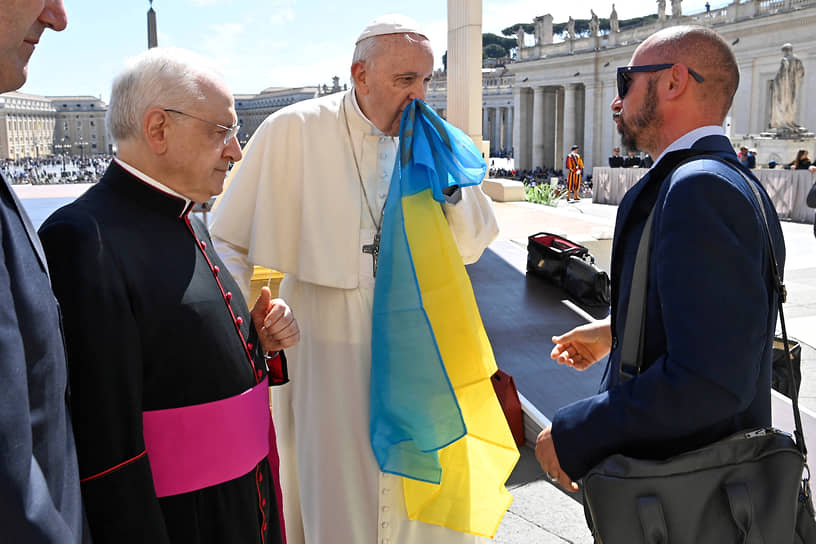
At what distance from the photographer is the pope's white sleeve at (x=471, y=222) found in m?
2.59

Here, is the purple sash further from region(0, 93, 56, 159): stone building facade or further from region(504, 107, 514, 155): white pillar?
region(0, 93, 56, 159): stone building facade

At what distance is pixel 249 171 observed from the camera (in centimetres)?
250

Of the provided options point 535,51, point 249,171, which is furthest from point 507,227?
point 535,51

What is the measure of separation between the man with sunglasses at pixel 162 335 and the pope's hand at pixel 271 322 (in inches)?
3.5

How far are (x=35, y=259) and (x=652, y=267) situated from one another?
1208 millimetres

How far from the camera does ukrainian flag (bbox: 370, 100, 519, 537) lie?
7.29 ft

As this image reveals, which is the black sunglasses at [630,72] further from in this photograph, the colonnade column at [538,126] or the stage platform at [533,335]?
the colonnade column at [538,126]

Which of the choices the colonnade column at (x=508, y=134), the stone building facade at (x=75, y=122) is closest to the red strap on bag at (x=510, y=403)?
the colonnade column at (x=508, y=134)

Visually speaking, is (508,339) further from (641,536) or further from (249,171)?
(641,536)

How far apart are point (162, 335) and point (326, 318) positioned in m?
1.00

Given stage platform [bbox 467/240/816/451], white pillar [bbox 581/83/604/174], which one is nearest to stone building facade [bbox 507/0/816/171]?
white pillar [bbox 581/83/604/174]

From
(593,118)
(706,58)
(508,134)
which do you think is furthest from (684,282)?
(508,134)

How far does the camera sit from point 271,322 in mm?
1880

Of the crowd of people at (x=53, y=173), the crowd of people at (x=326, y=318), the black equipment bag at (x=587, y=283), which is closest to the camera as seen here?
the crowd of people at (x=326, y=318)
